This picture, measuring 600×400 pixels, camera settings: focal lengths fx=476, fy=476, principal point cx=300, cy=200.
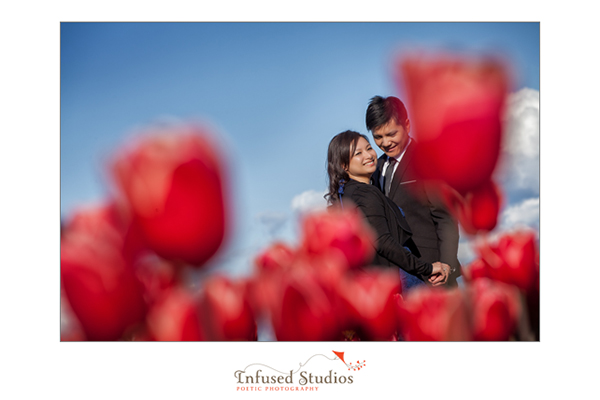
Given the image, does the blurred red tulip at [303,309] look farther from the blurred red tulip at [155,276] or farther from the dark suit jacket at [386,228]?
the blurred red tulip at [155,276]

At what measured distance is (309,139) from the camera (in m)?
1.71

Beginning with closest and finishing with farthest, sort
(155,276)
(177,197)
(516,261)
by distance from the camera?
(177,197)
(155,276)
(516,261)

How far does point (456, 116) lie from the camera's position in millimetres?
1707

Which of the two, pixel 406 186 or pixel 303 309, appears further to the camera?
pixel 406 186

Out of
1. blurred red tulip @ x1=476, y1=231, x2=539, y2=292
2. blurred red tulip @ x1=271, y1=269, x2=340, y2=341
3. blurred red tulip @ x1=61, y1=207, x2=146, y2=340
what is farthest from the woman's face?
blurred red tulip @ x1=61, y1=207, x2=146, y2=340

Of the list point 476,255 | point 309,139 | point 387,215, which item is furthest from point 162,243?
point 476,255

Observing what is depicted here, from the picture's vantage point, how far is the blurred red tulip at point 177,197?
150 cm

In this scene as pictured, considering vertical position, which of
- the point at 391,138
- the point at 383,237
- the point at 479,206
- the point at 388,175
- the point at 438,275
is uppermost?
the point at 391,138

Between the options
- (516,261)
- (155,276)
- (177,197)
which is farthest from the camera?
(516,261)

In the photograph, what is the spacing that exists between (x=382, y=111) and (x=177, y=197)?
0.77m

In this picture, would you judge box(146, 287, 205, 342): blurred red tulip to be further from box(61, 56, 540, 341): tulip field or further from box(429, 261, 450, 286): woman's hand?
box(429, 261, 450, 286): woman's hand

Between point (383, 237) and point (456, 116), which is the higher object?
point (456, 116)

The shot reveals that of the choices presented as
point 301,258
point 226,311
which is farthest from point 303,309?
point 226,311

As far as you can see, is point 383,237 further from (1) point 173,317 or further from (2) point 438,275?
(1) point 173,317
